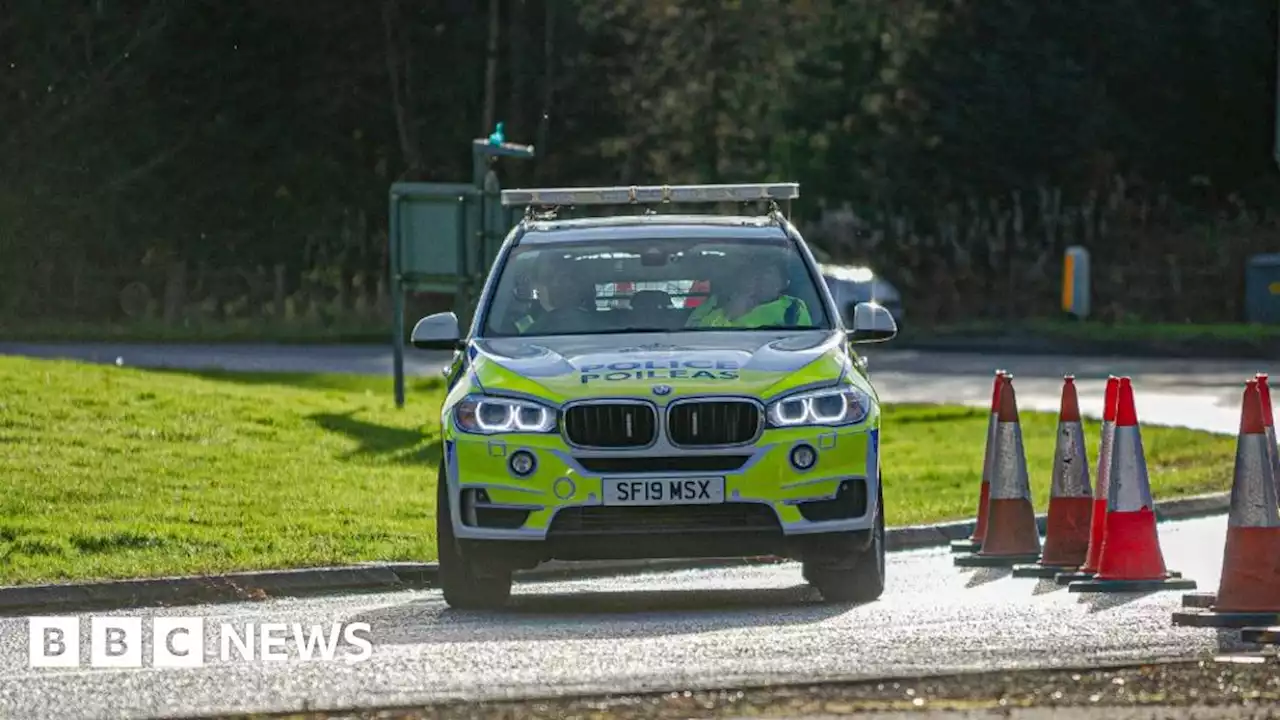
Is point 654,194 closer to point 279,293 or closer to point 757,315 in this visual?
point 757,315

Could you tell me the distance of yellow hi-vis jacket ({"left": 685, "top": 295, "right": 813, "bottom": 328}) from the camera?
13930 millimetres

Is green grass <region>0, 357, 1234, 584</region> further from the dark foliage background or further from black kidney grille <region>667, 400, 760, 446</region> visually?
the dark foliage background

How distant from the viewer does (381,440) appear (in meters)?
21.3

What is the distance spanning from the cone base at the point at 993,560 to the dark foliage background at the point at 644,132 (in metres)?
24.3

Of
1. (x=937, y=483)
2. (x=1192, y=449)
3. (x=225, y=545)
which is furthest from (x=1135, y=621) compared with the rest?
(x=1192, y=449)

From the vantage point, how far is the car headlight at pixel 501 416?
12688 millimetres

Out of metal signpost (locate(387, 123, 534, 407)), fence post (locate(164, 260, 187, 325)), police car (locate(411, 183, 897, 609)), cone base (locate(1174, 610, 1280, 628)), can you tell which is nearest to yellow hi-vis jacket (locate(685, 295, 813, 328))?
police car (locate(411, 183, 897, 609))

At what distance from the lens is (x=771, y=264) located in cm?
1429

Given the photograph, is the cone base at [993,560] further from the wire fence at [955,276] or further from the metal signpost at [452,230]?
the wire fence at [955,276]

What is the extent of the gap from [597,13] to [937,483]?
22.0 meters

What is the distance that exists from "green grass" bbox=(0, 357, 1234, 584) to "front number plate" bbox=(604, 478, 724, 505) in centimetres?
264

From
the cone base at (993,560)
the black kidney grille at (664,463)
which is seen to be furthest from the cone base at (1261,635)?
the cone base at (993,560)

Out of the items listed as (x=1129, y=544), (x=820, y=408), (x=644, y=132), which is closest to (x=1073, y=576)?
(x=1129, y=544)

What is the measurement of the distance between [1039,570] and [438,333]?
3002 mm
